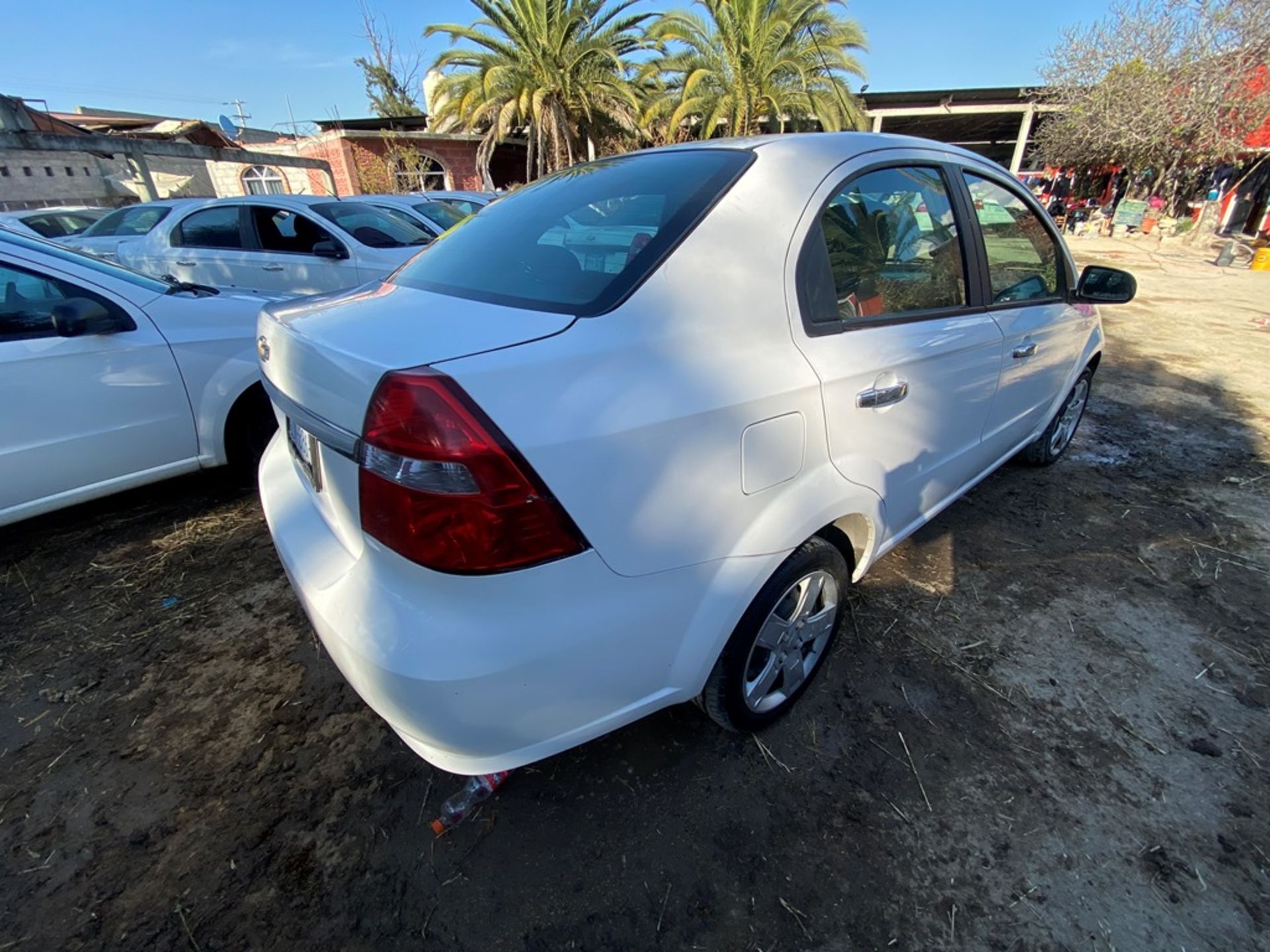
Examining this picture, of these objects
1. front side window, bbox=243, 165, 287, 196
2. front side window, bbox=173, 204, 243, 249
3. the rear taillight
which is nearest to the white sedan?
the rear taillight

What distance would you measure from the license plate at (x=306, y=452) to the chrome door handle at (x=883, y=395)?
1.44m

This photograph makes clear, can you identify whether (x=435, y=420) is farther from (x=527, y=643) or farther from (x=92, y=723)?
(x=92, y=723)

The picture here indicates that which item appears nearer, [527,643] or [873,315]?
[527,643]

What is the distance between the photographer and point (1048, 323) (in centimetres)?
267

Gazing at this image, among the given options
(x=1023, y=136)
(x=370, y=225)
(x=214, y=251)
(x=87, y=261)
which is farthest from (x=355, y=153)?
(x=1023, y=136)

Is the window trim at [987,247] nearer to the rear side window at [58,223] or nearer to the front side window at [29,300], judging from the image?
the front side window at [29,300]

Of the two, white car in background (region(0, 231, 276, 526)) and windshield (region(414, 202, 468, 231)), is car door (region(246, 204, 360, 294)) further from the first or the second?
white car in background (region(0, 231, 276, 526))

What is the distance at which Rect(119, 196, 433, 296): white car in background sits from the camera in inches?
232

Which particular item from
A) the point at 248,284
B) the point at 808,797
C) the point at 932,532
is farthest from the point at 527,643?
the point at 248,284

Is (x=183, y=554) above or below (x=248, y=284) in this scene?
below

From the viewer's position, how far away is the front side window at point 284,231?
19.6 feet

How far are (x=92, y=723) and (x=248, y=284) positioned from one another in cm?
533

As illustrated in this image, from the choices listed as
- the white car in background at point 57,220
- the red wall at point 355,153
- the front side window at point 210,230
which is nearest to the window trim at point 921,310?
the front side window at point 210,230

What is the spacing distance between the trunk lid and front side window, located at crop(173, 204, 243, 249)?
5869 mm
